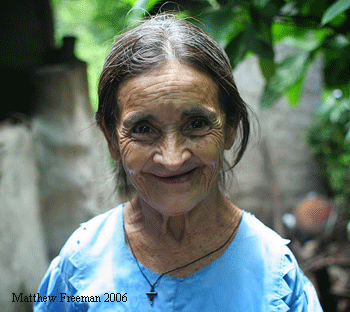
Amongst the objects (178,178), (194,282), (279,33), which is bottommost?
(194,282)

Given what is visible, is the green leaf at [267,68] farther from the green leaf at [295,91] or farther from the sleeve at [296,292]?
the sleeve at [296,292]

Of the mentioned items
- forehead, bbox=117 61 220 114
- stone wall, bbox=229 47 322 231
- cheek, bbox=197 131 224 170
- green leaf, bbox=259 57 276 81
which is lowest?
stone wall, bbox=229 47 322 231

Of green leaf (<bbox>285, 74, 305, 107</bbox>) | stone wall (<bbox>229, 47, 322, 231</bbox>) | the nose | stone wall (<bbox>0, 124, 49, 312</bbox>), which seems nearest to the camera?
the nose

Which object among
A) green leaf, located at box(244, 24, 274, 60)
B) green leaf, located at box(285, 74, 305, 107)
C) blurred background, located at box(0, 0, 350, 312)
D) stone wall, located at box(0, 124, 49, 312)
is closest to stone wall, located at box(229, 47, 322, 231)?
blurred background, located at box(0, 0, 350, 312)

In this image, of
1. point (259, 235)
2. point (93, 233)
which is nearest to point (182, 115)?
point (259, 235)

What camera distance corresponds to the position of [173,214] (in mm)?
1262

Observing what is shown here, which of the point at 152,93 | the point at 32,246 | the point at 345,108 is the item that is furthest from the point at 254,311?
the point at 32,246

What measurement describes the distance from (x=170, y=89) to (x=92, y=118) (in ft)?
4.69

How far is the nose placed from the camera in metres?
1.17

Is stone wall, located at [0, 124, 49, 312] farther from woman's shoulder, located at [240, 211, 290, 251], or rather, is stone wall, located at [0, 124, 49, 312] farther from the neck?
woman's shoulder, located at [240, 211, 290, 251]

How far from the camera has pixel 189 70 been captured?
1218mm

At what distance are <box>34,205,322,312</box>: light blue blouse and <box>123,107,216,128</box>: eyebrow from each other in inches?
18.1

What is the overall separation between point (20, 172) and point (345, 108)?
2150 millimetres

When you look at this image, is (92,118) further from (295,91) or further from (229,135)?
(229,135)
